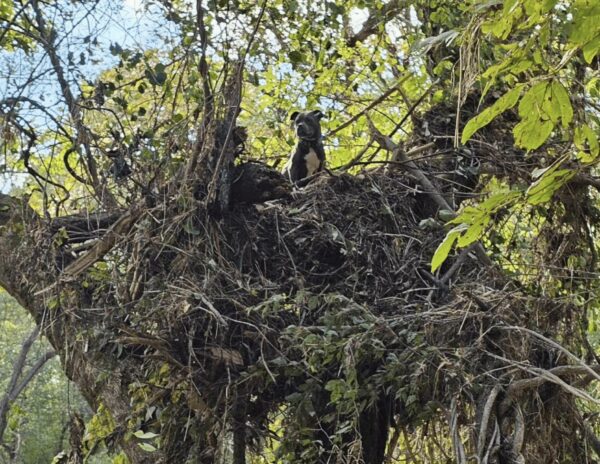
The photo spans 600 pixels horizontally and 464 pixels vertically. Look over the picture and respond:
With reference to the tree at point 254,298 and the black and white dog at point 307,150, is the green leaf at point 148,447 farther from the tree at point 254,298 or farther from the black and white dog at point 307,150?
the black and white dog at point 307,150

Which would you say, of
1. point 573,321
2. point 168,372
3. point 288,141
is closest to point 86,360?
point 168,372

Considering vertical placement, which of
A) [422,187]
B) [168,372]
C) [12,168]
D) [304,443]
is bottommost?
[304,443]

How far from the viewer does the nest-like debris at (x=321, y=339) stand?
4.75 meters

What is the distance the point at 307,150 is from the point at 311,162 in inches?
7.2

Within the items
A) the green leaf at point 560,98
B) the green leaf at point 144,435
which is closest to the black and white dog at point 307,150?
the green leaf at point 144,435

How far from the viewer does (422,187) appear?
6188 mm

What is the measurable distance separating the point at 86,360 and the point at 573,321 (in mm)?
3083

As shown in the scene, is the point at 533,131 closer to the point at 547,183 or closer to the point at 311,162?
the point at 547,183

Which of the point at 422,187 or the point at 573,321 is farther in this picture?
the point at 422,187

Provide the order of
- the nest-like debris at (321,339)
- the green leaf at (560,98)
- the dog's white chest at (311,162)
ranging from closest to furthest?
1. the green leaf at (560,98)
2. the nest-like debris at (321,339)
3. the dog's white chest at (311,162)

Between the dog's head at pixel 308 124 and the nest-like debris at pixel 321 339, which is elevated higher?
the dog's head at pixel 308 124

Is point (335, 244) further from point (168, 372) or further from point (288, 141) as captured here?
point (288, 141)

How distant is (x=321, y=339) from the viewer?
481 centimetres

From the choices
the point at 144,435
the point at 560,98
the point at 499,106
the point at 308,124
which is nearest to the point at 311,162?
the point at 308,124
